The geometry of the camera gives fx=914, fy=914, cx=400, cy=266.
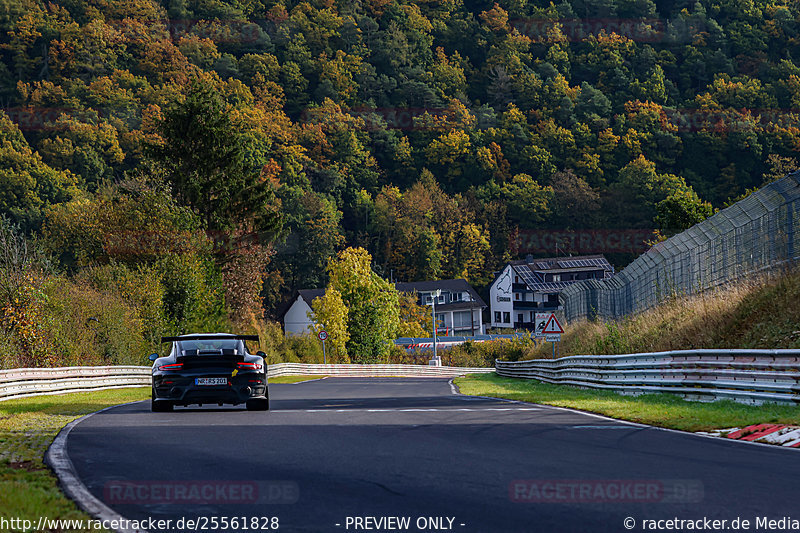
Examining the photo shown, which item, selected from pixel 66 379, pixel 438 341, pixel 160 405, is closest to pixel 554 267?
pixel 438 341

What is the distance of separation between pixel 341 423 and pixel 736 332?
30.9ft

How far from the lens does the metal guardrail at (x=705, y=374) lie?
1408 cm

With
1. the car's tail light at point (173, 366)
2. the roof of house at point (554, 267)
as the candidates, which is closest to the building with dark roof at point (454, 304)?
the roof of house at point (554, 267)

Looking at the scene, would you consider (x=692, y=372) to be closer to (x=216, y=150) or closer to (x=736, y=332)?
(x=736, y=332)

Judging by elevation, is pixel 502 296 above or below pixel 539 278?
below

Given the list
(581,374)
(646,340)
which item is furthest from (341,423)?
(581,374)

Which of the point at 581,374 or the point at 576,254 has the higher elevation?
the point at 576,254

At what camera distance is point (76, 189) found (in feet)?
342

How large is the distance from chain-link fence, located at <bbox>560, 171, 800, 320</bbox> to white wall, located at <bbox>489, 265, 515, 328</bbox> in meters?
100

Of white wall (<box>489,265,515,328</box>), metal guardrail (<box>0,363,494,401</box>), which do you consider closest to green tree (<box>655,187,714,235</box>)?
metal guardrail (<box>0,363,494,401</box>)

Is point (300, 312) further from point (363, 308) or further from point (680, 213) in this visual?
point (680, 213)

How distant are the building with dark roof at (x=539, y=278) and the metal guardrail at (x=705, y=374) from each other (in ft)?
341

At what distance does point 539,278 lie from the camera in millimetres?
129000

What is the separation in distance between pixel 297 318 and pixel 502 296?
3174 centimetres
